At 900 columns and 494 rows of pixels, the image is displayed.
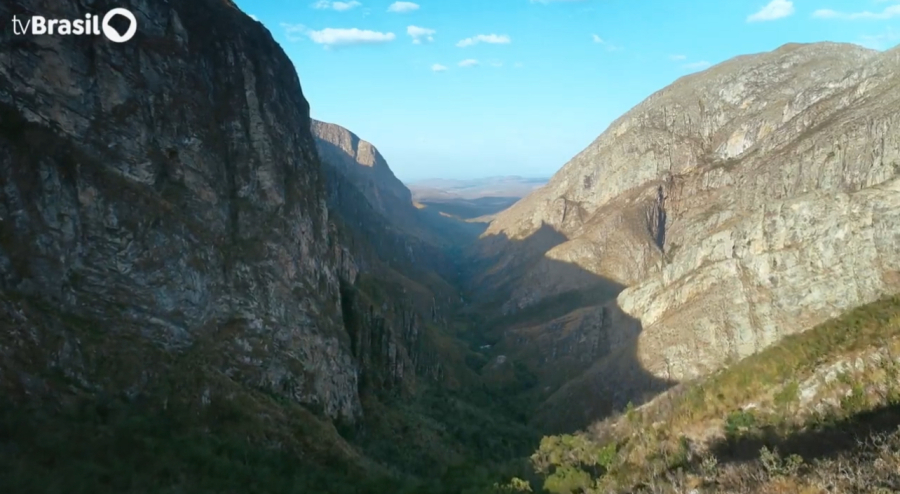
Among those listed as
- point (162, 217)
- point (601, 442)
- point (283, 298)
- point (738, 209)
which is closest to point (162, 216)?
point (162, 217)

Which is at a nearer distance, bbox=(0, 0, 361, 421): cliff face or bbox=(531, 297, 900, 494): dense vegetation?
bbox=(531, 297, 900, 494): dense vegetation

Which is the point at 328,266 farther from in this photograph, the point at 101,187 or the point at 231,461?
the point at 231,461

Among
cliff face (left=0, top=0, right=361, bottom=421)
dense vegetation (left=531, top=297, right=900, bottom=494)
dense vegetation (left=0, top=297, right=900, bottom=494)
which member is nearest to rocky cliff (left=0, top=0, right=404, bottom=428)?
cliff face (left=0, top=0, right=361, bottom=421)

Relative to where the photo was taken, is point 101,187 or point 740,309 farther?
point 740,309

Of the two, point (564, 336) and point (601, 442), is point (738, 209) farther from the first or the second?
point (601, 442)

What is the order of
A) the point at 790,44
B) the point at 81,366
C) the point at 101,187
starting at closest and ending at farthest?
the point at 81,366 < the point at 101,187 < the point at 790,44

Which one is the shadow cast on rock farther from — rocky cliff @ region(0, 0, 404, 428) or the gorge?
rocky cliff @ region(0, 0, 404, 428)

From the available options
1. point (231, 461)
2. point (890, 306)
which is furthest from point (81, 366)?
point (890, 306)

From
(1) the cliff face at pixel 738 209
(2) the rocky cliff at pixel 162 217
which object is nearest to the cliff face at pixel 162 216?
(2) the rocky cliff at pixel 162 217
